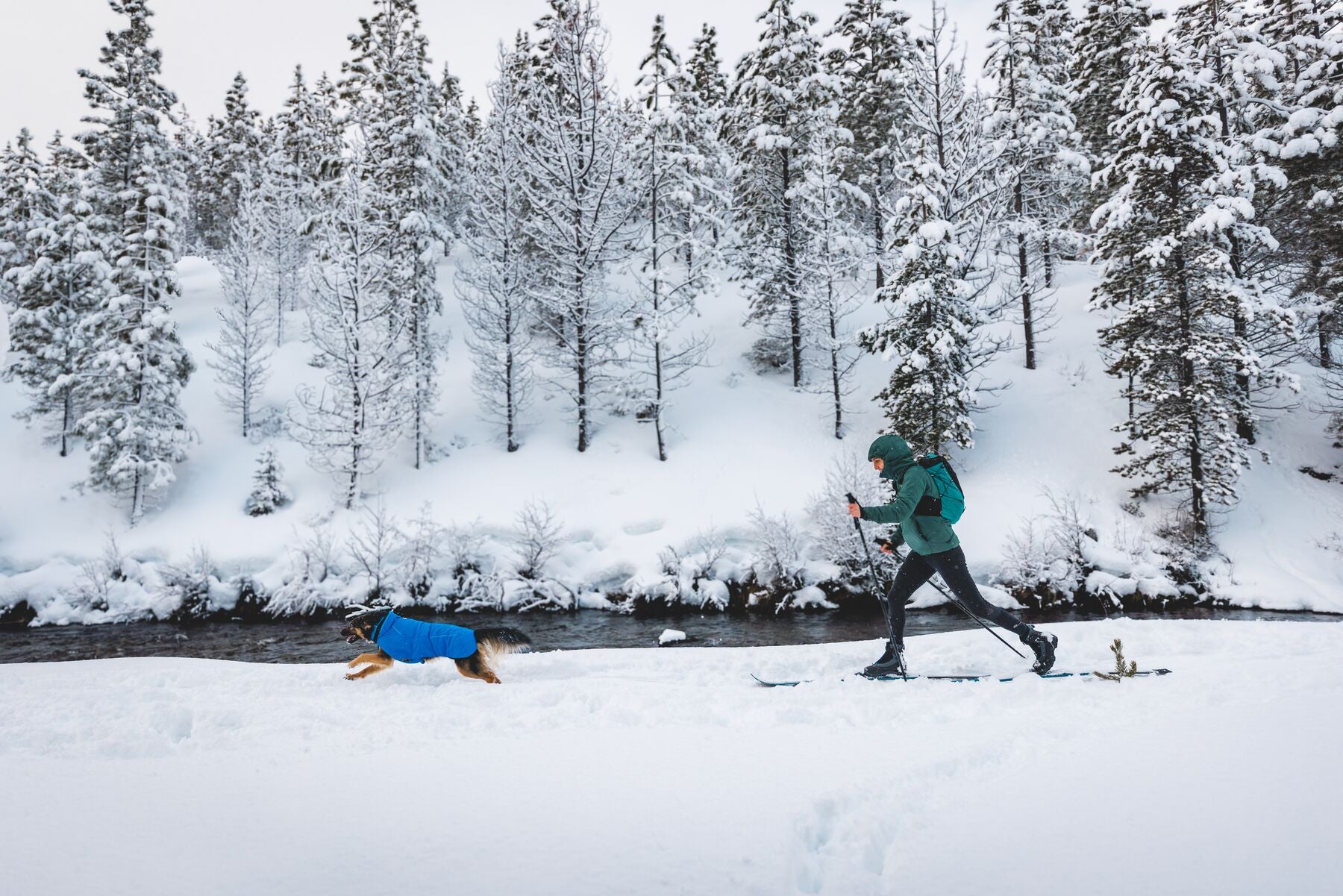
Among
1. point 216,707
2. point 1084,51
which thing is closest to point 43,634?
point 216,707

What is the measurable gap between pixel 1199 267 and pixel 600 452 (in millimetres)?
17593

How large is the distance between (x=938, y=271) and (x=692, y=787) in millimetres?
17917

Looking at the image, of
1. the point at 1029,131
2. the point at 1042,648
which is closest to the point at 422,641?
the point at 1042,648

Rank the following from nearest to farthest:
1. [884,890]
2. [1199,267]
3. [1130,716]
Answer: [884,890] → [1130,716] → [1199,267]

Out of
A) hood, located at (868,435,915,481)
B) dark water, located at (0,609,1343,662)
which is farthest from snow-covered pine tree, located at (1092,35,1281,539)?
hood, located at (868,435,915,481)

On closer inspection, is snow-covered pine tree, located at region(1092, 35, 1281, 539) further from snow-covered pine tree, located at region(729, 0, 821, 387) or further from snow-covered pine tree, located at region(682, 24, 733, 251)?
snow-covered pine tree, located at region(682, 24, 733, 251)

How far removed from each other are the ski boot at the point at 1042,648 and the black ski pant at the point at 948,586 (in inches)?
2.9

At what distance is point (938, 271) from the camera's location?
18.4 metres

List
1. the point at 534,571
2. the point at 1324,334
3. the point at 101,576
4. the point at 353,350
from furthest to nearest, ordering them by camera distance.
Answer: the point at 353,350, the point at 1324,334, the point at 534,571, the point at 101,576

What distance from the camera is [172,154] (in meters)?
22.7

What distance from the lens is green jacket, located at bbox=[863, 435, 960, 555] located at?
625cm

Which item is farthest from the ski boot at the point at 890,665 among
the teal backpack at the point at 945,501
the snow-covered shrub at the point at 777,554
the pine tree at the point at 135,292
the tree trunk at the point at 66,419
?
the tree trunk at the point at 66,419

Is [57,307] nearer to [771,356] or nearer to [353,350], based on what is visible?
[353,350]

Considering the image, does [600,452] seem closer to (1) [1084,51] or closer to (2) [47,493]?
(2) [47,493]
